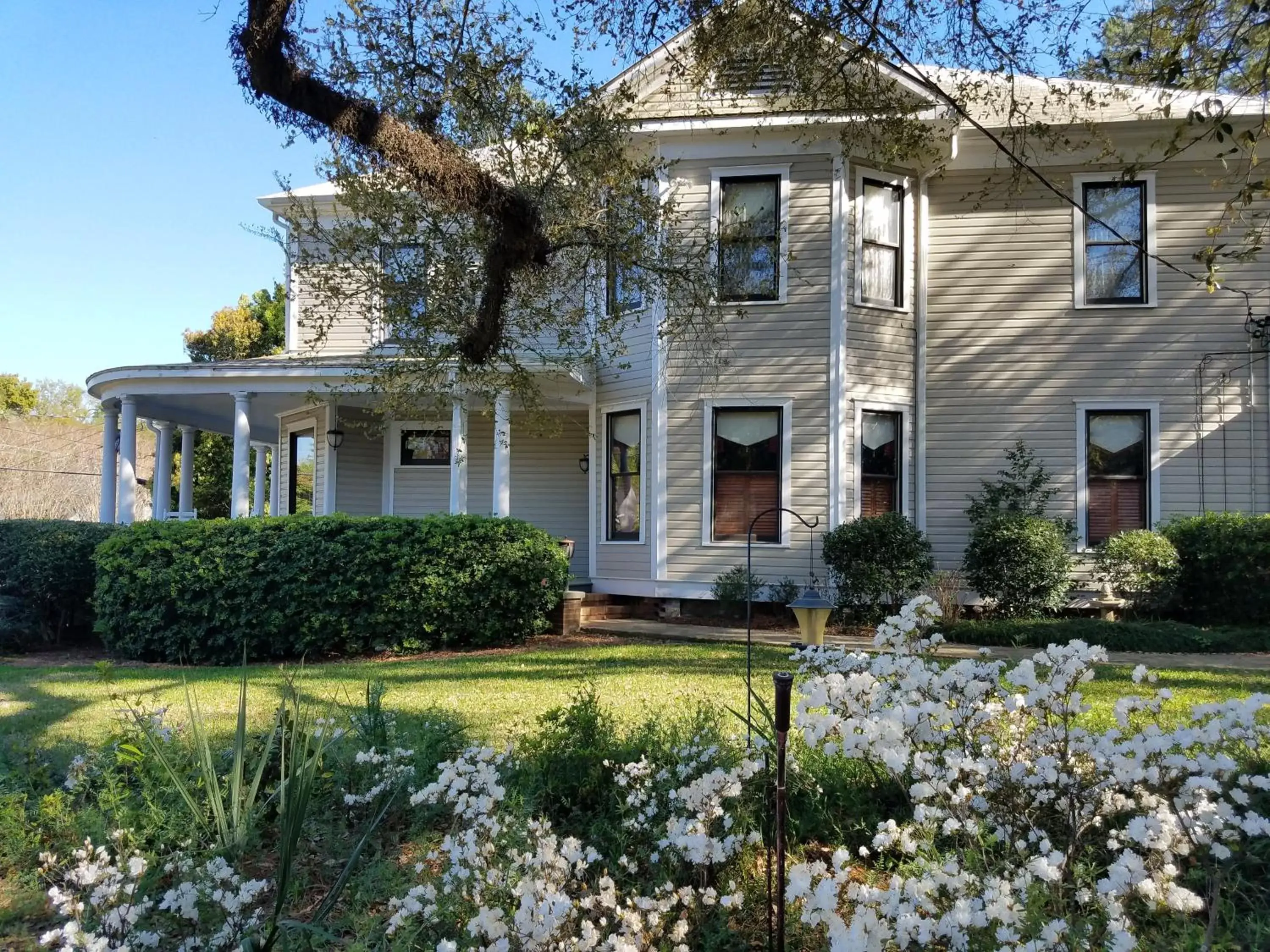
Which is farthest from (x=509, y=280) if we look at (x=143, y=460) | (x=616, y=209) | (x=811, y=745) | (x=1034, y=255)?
(x=143, y=460)

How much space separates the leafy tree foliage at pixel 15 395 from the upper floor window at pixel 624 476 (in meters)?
30.0

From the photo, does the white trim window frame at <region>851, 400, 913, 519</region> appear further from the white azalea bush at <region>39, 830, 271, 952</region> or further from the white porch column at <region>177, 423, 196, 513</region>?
the white porch column at <region>177, 423, 196, 513</region>

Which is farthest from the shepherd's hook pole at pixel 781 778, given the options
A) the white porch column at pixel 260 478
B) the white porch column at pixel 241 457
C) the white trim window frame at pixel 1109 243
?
the white porch column at pixel 260 478

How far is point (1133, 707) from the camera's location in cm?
257

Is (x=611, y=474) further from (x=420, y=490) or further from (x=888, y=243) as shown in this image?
(x=888, y=243)

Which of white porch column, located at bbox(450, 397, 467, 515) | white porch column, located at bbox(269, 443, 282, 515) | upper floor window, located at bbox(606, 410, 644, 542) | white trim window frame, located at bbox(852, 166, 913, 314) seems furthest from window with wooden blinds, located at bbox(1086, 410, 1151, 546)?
white porch column, located at bbox(269, 443, 282, 515)

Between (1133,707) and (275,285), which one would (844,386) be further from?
(275,285)

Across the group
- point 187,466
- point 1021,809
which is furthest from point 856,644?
point 187,466

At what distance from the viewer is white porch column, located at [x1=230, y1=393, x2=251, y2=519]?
12219 mm

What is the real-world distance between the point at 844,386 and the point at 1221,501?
524 centimetres

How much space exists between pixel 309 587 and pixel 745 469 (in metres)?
5.62

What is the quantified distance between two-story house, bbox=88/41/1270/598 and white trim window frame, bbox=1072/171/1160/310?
2 centimetres

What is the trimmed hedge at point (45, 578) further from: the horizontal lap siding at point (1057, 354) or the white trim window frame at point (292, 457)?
the horizontal lap siding at point (1057, 354)

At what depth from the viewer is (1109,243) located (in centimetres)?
1162
